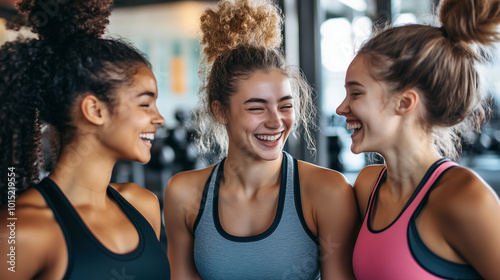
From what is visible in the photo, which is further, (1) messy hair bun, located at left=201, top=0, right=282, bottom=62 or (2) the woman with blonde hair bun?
(1) messy hair bun, located at left=201, top=0, right=282, bottom=62

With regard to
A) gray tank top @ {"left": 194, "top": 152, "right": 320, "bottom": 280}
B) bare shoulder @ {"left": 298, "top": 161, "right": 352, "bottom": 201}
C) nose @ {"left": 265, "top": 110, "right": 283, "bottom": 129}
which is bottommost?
gray tank top @ {"left": 194, "top": 152, "right": 320, "bottom": 280}

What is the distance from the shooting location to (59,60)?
3.37 ft

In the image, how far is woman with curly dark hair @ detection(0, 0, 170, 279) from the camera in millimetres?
975

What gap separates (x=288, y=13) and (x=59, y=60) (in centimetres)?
260

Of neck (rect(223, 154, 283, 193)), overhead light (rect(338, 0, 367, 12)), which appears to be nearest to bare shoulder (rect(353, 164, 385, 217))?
neck (rect(223, 154, 283, 193))

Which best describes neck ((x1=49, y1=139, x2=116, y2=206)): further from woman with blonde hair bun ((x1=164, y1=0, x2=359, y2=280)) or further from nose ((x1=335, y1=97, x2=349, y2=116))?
nose ((x1=335, y1=97, x2=349, y2=116))

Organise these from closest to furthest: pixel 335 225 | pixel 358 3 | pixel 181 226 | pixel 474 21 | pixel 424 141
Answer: pixel 474 21, pixel 424 141, pixel 335 225, pixel 181 226, pixel 358 3

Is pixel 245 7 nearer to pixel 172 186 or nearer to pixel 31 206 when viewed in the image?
pixel 172 186

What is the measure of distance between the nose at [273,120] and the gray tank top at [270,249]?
0.18m

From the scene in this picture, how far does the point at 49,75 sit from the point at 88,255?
1.38ft

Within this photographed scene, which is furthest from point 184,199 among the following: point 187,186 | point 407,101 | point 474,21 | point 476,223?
point 474,21

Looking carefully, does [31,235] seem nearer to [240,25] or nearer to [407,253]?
[407,253]

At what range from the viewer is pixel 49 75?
1.02 m

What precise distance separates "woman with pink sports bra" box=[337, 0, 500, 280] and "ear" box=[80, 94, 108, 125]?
62 cm
